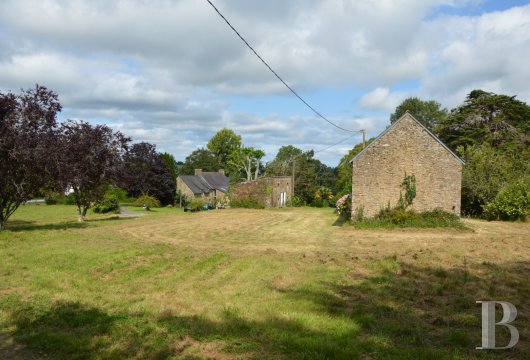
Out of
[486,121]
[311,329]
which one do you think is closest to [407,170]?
[311,329]

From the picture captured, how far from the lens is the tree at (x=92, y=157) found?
2569cm

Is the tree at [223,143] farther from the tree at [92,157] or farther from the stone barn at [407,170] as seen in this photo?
the stone barn at [407,170]

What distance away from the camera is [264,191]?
4544cm

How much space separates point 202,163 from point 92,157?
66.2m

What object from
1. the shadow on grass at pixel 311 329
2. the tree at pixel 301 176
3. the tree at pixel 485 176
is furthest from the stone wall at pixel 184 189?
the shadow on grass at pixel 311 329

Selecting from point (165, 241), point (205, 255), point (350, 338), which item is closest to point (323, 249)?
point (205, 255)

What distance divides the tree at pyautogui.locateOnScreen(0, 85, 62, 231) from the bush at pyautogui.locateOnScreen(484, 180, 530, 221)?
27783mm

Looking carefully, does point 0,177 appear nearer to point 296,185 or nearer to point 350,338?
point 350,338

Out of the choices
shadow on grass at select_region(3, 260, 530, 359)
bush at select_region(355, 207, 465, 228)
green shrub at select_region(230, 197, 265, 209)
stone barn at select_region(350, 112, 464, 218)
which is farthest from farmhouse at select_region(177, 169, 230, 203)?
shadow on grass at select_region(3, 260, 530, 359)

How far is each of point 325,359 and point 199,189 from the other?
2345 inches

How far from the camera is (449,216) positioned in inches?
912

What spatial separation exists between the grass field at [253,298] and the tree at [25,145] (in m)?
4.31

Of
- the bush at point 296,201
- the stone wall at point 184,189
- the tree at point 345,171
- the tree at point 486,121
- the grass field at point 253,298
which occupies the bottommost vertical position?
the grass field at point 253,298

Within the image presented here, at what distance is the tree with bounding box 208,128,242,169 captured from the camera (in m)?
99.6
